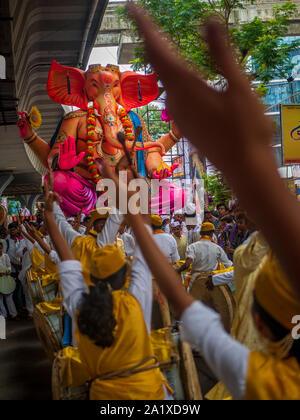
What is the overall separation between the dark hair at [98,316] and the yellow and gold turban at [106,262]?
5.5 inches

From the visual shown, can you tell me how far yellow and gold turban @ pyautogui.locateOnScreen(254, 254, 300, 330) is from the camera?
1.13 m

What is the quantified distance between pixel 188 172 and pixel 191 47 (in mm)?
15409

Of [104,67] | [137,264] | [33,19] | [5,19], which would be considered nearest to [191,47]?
[33,19]

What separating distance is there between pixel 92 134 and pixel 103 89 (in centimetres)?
70

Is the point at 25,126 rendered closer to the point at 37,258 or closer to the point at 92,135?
the point at 92,135

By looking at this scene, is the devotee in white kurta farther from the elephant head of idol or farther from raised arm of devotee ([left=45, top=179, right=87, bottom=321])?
raised arm of devotee ([left=45, top=179, right=87, bottom=321])

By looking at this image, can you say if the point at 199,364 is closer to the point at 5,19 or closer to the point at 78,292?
the point at 78,292

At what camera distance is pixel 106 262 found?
7.35 feet

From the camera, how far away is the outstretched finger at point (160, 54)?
88 centimetres

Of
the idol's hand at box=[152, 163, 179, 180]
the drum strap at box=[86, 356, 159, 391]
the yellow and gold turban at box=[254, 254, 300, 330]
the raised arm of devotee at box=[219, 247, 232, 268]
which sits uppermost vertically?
the idol's hand at box=[152, 163, 179, 180]

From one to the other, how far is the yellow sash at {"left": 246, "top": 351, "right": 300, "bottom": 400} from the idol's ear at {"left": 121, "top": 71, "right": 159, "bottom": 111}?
19.5 feet

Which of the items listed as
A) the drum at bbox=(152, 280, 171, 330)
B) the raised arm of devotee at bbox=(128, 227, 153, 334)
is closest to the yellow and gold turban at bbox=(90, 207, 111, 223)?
the drum at bbox=(152, 280, 171, 330)

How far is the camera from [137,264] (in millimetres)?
2303

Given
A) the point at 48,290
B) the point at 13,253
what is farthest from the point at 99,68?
the point at 13,253
